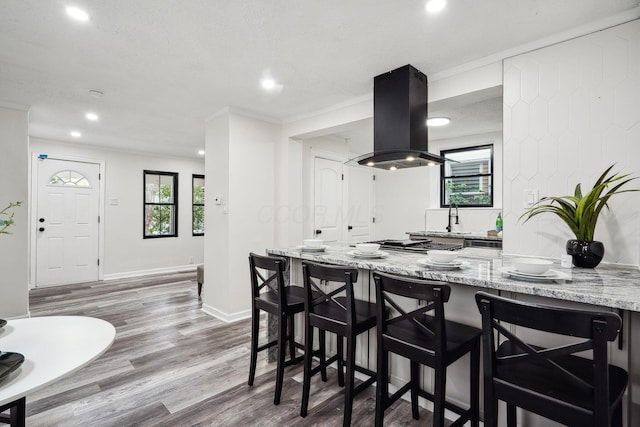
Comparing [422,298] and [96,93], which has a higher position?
[96,93]

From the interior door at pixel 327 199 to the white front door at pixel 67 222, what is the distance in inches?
160

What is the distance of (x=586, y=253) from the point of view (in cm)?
192

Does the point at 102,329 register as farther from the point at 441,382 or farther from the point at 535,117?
the point at 535,117

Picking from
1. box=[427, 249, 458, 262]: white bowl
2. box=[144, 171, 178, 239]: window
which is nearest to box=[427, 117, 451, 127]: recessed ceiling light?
box=[427, 249, 458, 262]: white bowl

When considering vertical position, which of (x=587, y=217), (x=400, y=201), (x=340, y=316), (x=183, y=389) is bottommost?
(x=183, y=389)

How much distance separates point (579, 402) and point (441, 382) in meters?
0.48

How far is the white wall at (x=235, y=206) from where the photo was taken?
3.76 meters

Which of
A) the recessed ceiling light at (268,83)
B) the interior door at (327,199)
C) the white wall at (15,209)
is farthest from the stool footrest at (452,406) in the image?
the white wall at (15,209)

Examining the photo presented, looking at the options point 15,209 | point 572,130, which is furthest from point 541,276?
point 15,209

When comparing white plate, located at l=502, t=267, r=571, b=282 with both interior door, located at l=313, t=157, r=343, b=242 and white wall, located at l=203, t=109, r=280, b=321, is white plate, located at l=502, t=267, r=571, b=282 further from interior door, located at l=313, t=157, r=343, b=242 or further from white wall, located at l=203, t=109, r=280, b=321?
interior door, located at l=313, t=157, r=343, b=242

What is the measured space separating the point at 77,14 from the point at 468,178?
505 centimetres

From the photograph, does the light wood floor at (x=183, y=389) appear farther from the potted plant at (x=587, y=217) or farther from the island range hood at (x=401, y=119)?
the island range hood at (x=401, y=119)

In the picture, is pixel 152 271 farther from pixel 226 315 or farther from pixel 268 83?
pixel 268 83

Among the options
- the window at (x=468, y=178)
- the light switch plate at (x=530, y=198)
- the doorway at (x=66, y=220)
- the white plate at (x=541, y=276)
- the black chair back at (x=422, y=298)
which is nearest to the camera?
the black chair back at (x=422, y=298)
